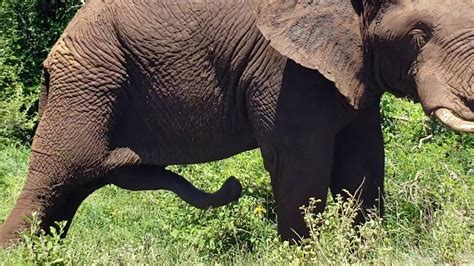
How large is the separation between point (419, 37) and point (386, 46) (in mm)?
225

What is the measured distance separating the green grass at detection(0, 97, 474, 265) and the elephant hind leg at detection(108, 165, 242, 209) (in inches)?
12.8

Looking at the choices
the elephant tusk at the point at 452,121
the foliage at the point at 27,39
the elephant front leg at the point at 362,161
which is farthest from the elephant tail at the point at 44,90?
the foliage at the point at 27,39

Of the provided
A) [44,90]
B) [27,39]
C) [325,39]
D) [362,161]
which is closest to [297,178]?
[362,161]

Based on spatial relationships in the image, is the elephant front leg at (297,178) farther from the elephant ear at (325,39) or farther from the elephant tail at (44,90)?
the elephant tail at (44,90)

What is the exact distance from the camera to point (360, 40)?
535 centimetres

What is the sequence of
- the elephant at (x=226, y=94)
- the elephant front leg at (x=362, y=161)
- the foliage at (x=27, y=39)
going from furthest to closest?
the foliage at (x=27, y=39)
the elephant front leg at (x=362, y=161)
the elephant at (x=226, y=94)

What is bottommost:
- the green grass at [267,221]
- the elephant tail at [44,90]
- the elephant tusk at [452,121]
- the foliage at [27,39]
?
the foliage at [27,39]

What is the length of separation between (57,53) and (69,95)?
0.82ft

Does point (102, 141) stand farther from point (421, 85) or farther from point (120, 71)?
point (421, 85)

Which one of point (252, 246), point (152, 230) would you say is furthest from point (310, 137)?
point (152, 230)

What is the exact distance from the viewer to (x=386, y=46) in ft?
17.0

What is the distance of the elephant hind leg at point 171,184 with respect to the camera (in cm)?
592

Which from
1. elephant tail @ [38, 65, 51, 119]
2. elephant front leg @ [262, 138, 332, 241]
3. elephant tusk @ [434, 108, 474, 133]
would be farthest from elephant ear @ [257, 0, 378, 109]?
elephant tail @ [38, 65, 51, 119]

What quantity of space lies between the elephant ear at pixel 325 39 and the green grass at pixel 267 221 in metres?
Result: 0.63
